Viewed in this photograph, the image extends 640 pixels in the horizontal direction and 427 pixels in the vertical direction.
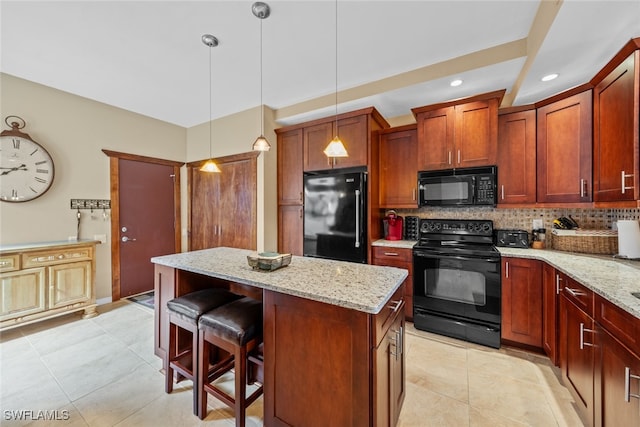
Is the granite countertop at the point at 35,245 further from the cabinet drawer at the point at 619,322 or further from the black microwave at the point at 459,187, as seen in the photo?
the cabinet drawer at the point at 619,322

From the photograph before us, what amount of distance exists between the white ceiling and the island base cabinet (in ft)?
7.17

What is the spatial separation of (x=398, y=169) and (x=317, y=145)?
111 cm

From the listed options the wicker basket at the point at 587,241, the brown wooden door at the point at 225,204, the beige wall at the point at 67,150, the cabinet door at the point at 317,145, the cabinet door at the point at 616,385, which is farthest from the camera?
the brown wooden door at the point at 225,204

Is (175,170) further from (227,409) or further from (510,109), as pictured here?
(510,109)

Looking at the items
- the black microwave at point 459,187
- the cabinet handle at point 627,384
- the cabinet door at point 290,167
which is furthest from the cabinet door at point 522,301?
the cabinet door at point 290,167

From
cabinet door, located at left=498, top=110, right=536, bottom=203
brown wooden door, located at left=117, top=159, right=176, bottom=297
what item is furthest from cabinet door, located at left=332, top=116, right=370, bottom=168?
brown wooden door, located at left=117, top=159, right=176, bottom=297

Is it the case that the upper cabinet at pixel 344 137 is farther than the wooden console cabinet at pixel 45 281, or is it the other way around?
the upper cabinet at pixel 344 137

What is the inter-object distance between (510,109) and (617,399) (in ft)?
8.10

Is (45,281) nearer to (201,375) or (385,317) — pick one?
(201,375)

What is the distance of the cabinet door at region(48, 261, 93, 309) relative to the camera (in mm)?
2776

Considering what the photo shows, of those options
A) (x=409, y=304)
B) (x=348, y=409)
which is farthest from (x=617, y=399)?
(x=409, y=304)

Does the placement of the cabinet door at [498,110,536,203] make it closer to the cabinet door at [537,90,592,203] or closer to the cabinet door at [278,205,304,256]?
the cabinet door at [537,90,592,203]

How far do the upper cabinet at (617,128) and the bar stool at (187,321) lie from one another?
2.83 meters

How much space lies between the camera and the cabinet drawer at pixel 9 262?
96.9 inches
